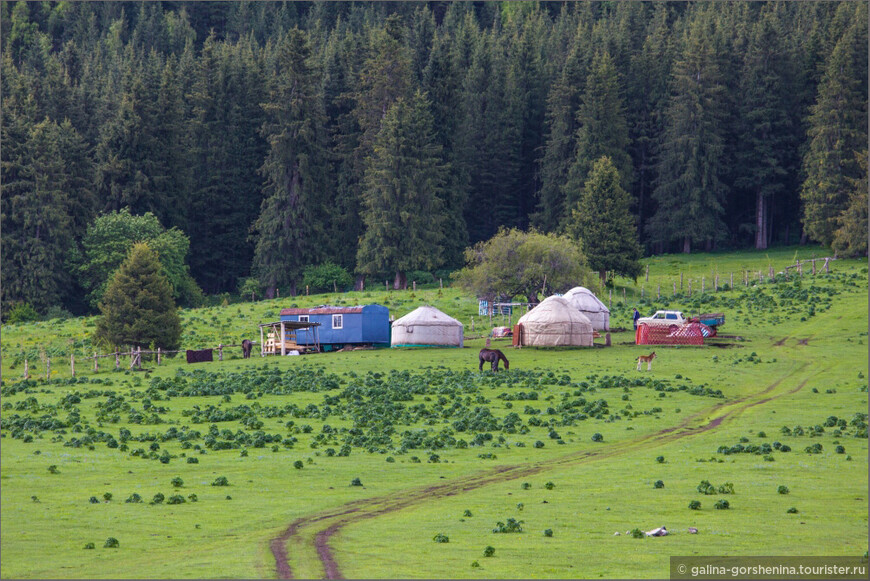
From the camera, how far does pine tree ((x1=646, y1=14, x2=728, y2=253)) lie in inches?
4382

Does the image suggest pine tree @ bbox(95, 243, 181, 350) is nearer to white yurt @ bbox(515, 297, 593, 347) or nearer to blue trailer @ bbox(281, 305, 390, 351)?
blue trailer @ bbox(281, 305, 390, 351)

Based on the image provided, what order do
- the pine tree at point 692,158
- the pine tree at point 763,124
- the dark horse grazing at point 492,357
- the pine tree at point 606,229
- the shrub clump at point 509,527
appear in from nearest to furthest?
the shrub clump at point 509,527, the dark horse grazing at point 492,357, the pine tree at point 606,229, the pine tree at point 692,158, the pine tree at point 763,124

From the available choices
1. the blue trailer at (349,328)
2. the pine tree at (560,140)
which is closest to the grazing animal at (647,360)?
the blue trailer at (349,328)

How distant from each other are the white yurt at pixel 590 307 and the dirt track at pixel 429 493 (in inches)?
1115

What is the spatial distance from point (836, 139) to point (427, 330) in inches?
2190

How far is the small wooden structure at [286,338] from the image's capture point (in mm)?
69438

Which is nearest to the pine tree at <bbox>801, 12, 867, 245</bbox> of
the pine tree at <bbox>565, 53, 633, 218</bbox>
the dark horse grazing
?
the pine tree at <bbox>565, 53, 633, 218</bbox>

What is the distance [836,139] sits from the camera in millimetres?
105250

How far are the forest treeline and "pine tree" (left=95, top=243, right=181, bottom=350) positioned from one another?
34.4 metres

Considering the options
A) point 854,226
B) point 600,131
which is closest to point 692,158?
point 600,131

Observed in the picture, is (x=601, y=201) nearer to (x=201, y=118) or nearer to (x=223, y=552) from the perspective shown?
(x=201, y=118)

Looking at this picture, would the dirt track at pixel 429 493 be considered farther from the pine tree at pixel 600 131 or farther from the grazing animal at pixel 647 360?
the pine tree at pixel 600 131

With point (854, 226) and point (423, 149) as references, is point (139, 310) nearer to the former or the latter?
point (423, 149)

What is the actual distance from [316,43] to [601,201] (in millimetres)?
63871
